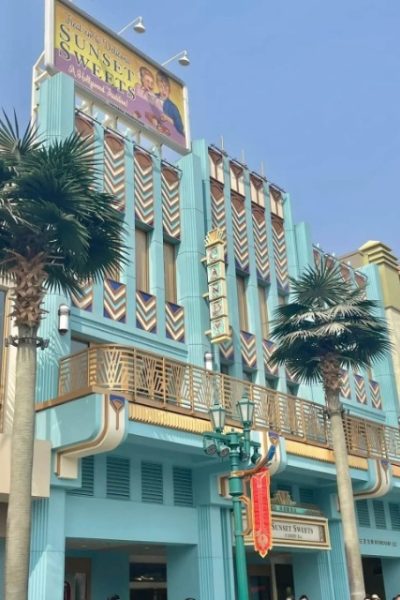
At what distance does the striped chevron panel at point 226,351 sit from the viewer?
2281 cm

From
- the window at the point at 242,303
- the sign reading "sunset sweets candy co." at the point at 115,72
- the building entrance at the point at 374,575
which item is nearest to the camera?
the sign reading "sunset sweets candy co." at the point at 115,72

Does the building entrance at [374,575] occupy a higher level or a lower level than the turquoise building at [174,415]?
lower

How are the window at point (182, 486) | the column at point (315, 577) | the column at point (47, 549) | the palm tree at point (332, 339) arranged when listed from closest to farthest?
the column at point (47, 549) → the window at point (182, 486) → the palm tree at point (332, 339) → the column at point (315, 577)

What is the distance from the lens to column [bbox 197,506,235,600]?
1800 cm

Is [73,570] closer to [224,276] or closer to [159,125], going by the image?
[224,276]

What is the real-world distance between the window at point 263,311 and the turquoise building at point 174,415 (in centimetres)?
8

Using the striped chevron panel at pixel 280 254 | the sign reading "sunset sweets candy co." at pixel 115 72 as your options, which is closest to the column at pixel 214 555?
the striped chevron panel at pixel 280 254

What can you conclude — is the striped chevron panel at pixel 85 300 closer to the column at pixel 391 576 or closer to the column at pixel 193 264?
the column at pixel 193 264

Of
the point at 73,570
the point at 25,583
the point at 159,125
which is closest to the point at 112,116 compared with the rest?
the point at 159,125

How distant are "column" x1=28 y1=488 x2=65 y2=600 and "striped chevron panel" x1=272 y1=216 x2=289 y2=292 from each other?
14.3m

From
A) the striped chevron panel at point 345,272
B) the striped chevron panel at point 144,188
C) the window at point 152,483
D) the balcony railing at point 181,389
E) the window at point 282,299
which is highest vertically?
the striped chevron panel at point 345,272

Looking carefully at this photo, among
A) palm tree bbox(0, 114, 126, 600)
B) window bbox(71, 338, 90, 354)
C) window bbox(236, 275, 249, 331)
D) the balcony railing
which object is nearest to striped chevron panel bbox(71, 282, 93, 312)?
window bbox(71, 338, 90, 354)

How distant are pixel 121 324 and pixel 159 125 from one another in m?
8.65

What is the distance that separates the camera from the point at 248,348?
955 inches
